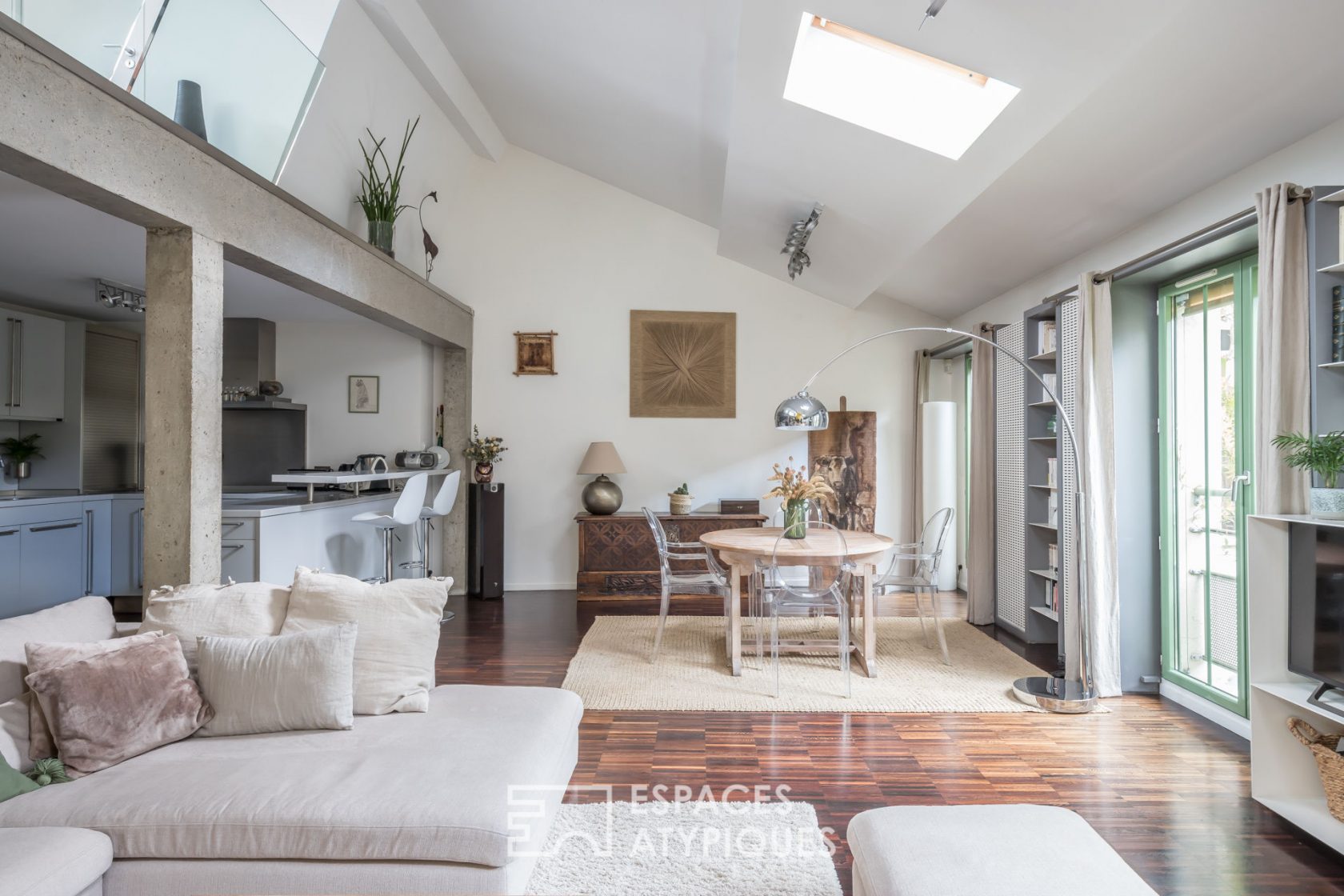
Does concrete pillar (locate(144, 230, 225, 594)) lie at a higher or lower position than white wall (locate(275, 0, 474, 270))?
lower

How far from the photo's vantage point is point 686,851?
234 centimetres

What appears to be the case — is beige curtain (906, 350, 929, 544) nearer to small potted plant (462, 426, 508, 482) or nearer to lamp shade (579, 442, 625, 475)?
lamp shade (579, 442, 625, 475)

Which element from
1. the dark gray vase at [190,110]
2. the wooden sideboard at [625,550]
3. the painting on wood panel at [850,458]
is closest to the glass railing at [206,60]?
the dark gray vase at [190,110]

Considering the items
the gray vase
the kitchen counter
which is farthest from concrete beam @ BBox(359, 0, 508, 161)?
the gray vase

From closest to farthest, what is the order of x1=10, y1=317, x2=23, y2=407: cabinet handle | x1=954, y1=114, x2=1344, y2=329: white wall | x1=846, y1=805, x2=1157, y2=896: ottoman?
1. x1=846, y1=805, x2=1157, y2=896: ottoman
2. x1=954, y1=114, x2=1344, y2=329: white wall
3. x1=10, y1=317, x2=23, y2=407: cabinet handle

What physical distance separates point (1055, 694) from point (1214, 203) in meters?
2.41

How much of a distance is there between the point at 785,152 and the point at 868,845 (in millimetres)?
3492

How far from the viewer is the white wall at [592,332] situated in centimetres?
693

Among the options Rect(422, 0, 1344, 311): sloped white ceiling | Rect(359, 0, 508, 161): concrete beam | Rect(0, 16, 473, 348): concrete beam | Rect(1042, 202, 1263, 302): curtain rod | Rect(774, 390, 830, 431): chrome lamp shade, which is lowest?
Rect(774, 390, 830, 431): chrome lamp shade

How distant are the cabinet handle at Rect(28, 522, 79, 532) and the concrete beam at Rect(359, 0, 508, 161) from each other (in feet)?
13.3

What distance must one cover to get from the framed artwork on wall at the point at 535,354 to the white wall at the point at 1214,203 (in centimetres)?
401

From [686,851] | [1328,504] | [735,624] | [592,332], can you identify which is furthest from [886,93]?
[592,332]

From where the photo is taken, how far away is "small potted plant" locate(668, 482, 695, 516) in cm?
662

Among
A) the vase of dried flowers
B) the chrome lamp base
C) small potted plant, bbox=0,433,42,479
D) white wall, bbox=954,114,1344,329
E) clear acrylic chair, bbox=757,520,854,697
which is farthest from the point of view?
small potted plant, bbox=0,433,42,479
